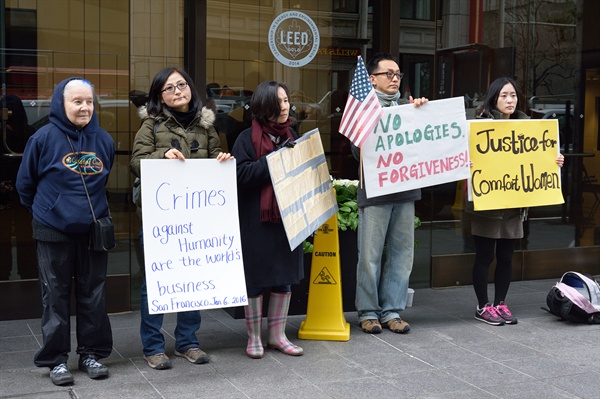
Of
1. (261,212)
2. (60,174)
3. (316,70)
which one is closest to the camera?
(60,174)

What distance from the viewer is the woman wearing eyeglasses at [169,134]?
17.7 ft

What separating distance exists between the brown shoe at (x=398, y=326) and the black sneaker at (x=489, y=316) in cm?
72

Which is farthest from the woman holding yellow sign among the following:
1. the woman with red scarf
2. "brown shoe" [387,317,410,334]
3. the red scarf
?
the red scarf

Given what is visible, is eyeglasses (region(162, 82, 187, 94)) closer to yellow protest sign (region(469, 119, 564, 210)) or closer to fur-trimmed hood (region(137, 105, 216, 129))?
fur-trimmed hood (region(137, 105, 216, 129))

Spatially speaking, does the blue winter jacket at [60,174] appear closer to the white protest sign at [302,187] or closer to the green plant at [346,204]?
the white protest sign at [302,187]

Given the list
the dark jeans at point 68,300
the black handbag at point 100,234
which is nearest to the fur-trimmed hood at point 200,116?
the black handbag at point 100,234

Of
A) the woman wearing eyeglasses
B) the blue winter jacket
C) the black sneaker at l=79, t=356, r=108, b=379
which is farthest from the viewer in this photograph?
the woman wearing eyeglasses

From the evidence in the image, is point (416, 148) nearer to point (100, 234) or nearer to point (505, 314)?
point (505, 314)

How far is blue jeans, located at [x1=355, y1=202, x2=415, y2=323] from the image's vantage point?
20.8ft

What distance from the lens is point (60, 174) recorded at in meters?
5.04

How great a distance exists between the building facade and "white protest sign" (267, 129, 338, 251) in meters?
1.49

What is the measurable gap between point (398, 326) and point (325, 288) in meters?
0.62

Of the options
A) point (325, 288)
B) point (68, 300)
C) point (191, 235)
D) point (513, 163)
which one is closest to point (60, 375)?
point (68, 300)

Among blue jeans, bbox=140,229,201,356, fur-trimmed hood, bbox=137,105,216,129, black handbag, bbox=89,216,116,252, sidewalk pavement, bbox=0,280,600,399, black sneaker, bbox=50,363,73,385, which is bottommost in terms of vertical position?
sidewalk pavement, bbox=0,280,600,399
